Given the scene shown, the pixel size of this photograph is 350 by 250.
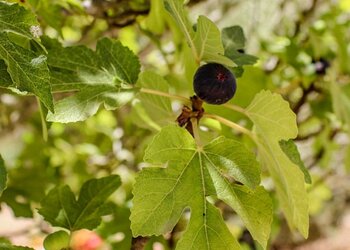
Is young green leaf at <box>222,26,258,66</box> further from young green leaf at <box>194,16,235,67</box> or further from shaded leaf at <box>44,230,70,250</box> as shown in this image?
shaded leaf at <box>44,230,70,250</box>

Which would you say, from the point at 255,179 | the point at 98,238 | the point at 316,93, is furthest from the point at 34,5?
the point at 316,93

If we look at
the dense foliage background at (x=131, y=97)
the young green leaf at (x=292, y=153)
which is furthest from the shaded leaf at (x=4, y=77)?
the young green leaf at (x=292, y=153)

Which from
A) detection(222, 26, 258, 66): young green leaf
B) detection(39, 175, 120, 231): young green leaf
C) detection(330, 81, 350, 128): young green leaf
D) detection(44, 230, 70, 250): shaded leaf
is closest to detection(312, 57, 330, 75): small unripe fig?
detection(330, 81, 350, 128): young green leaf

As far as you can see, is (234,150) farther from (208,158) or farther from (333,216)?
(333,216)

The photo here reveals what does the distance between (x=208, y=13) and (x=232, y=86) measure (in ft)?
4.21

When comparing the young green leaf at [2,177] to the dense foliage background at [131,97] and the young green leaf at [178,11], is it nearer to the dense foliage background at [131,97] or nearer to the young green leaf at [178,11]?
the dense foliage background at [131,97]

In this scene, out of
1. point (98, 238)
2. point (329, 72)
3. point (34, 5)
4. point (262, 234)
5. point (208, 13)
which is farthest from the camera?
point (208, 13)

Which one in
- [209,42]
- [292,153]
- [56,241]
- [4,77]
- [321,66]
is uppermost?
[4,77]

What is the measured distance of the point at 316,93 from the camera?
2.00 metres

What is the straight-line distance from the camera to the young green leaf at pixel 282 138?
0.99 meters

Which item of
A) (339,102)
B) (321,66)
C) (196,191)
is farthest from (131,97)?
(321,66)

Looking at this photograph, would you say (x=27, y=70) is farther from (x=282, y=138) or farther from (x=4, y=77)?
(x=282, y=138)

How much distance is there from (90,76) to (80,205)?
9.3 inches

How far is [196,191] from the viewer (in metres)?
0.91
